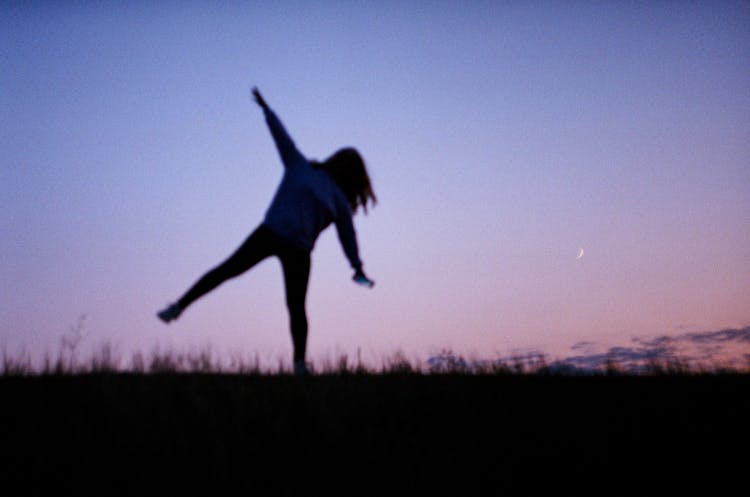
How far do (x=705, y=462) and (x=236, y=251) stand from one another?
375 cm

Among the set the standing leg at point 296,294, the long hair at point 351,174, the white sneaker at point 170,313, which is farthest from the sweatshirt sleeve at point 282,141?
the white sneaker at point 170,313

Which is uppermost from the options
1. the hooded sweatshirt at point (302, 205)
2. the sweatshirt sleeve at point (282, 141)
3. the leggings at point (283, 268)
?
the sweatshirt sleeve at point (282, 141)

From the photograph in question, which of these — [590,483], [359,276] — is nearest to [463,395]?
[590,483]

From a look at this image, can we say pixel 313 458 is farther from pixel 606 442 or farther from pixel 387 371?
pixel 387 371

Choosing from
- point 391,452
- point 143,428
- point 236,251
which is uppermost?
point 236,251

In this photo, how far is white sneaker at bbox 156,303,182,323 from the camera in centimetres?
468

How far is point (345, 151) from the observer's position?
17.8 ft

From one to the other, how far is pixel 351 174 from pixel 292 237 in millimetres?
970

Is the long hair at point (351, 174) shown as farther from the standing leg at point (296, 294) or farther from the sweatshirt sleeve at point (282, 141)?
the standing leg at point (296, 294)

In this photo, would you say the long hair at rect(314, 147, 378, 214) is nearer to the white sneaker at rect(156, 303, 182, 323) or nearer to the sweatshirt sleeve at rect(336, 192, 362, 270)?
the sweatshirt sleeve at rect(336, 192, 362, 270)

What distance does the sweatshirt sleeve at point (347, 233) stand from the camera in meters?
5.13

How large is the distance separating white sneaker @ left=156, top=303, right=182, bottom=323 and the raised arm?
1.59 metres

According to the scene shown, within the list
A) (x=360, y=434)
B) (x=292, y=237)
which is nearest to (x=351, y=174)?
(x=292, y=237)

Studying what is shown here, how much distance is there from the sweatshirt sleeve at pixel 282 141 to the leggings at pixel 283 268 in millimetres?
676
